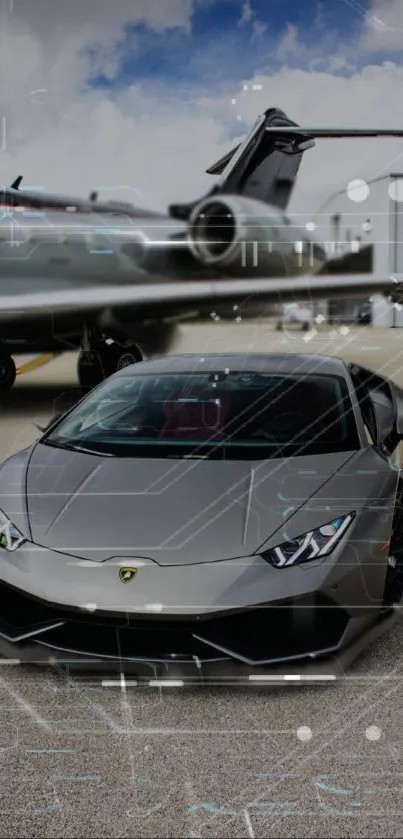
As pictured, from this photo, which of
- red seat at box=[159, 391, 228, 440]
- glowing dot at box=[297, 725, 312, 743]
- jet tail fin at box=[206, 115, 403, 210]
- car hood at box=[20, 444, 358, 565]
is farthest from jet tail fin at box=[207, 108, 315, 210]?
glowing dot at box=[297, 725, 312, 743]

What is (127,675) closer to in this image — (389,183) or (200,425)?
(200,425)

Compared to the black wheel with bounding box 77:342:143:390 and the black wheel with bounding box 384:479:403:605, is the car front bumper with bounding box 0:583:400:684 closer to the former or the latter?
the black wheel with bounding box 384:479:403:605

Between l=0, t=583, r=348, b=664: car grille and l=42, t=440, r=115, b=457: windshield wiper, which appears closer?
l=0, t=583, r=348, b=664: car grille

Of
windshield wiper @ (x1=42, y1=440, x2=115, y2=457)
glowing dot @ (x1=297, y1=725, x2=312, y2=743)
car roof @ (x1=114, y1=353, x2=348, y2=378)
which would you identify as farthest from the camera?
windshield wiper @ (x1=42, y1=440, x2=115, y2=457)

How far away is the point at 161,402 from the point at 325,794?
1.59 metres

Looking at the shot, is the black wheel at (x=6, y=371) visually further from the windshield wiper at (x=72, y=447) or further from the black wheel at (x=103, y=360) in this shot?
the windshield wiper at (x=72, y=447)

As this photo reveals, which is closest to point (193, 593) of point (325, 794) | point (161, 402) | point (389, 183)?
point (325, 794)

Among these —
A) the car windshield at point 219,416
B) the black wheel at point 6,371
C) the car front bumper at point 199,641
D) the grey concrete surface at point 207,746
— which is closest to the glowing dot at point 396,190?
the grey concrete surface at point 207,746

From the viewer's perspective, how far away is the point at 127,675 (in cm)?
267

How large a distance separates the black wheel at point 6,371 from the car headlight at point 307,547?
1.13m

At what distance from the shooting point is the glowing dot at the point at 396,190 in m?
2.69

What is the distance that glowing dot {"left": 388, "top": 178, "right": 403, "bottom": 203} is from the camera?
106 inches

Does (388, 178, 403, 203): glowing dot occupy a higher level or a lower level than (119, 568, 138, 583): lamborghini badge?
higher

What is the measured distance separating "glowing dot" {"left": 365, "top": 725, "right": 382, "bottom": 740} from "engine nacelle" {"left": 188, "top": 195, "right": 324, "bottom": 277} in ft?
5.03
